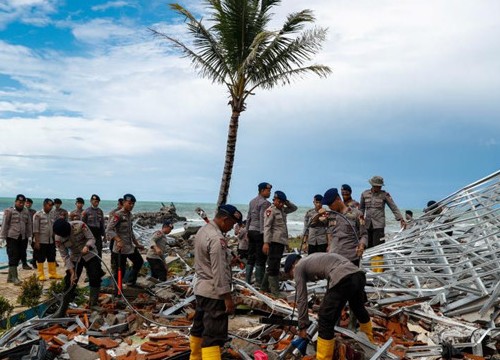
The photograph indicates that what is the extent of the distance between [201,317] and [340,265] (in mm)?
1847

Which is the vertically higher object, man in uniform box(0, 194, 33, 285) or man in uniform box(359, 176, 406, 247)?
man in uniform box(359, 176, 406, 247)

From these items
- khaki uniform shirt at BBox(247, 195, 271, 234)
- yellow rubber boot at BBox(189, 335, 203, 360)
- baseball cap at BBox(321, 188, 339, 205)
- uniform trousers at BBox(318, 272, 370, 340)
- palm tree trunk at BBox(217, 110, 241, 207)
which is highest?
palm tree trunk at BBox(217, 110, 241, 207)

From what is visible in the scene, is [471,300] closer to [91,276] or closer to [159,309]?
[159,309]

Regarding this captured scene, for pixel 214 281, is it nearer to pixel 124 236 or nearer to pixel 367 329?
pixel 367 329

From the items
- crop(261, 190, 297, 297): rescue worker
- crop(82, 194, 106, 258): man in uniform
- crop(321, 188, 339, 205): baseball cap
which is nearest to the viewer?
crop(321, 188, 339, 205): baseball cap

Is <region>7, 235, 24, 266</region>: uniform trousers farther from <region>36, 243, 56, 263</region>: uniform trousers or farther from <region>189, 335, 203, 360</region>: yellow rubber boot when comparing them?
<region>189, 335, 203, 360</region>: yellow rubber boot

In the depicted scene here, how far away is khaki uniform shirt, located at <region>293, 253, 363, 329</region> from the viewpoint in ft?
19.0

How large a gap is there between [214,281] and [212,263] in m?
0.21

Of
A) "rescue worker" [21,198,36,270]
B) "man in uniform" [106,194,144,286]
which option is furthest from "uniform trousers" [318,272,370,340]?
"rescue worker" [21,198,36,270]

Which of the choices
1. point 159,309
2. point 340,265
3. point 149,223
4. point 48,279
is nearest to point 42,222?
point 48,279

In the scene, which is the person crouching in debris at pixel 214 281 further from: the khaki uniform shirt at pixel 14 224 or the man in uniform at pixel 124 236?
the khaki uniform shirt at pixel 14 224

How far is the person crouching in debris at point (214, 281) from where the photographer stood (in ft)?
17.7

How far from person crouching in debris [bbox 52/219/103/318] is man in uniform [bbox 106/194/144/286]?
0.88 m

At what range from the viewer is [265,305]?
27.7 ft
